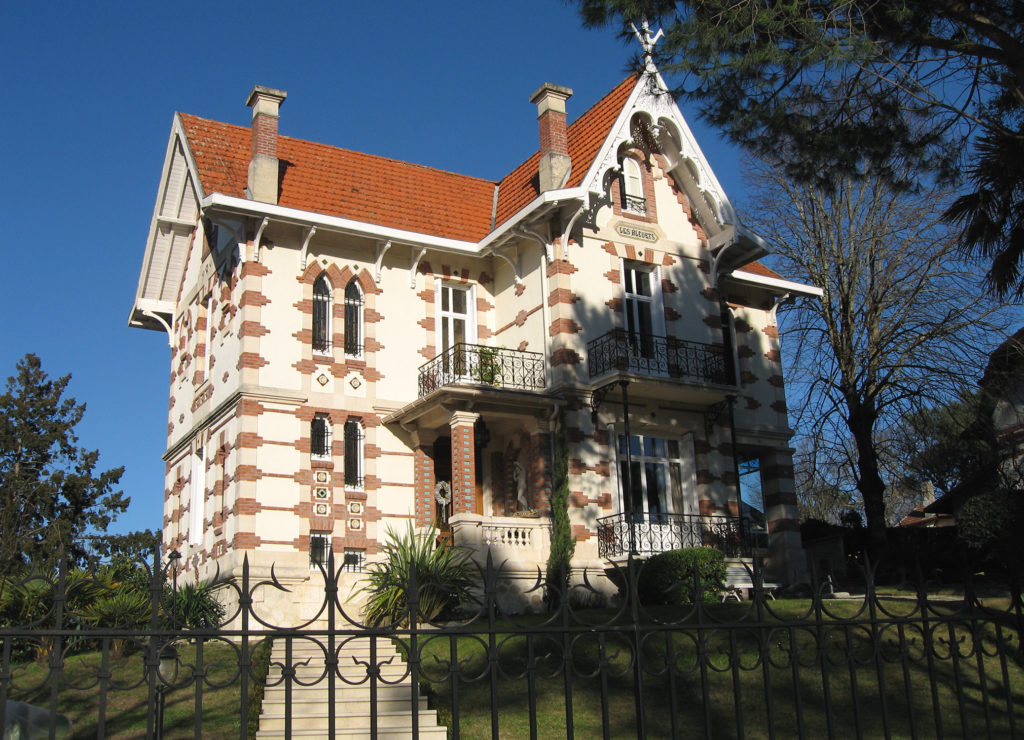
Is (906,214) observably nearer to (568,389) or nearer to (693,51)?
(568,389)

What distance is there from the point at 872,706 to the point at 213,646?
965cm

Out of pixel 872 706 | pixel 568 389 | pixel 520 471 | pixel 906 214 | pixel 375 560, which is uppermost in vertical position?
pixel 906 214

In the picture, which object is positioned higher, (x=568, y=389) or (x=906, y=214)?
(x=906, y=214)

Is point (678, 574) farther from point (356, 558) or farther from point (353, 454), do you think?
point (353, 454)

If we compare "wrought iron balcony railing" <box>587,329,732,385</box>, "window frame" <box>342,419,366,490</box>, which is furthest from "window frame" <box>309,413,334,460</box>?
"wrought iron balcony railing" <box>587,329,732,385</box>

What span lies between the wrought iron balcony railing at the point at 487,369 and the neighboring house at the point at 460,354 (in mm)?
66

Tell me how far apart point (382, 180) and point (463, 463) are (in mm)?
7592

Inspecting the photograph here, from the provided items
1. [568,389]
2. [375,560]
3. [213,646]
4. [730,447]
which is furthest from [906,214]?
[213,646]

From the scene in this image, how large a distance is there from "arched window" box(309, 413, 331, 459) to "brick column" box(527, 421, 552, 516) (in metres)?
3.95

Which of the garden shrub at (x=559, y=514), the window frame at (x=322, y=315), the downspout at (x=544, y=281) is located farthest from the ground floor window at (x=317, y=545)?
the downspout at (x=544, y=281)

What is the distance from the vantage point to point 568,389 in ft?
69.5

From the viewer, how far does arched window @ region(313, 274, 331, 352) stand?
845 inches

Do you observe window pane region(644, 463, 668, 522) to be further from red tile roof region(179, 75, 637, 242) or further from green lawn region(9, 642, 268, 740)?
green lawn region(9, 642, 268, 740)

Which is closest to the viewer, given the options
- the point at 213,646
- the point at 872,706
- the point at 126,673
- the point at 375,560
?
the point at 872,706
